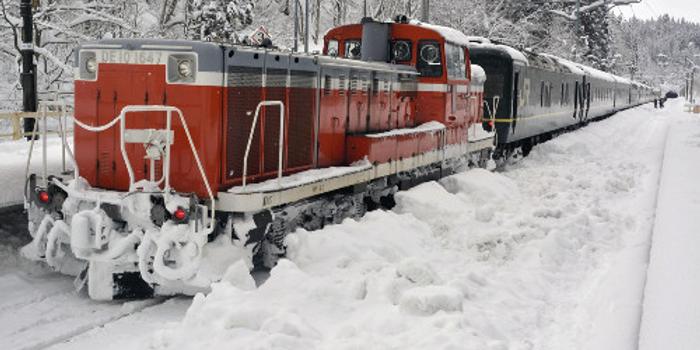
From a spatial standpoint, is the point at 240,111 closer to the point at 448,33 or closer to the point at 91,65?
the point at 91,65

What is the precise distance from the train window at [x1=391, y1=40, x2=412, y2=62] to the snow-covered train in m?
2.32

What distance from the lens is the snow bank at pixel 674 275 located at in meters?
4.77

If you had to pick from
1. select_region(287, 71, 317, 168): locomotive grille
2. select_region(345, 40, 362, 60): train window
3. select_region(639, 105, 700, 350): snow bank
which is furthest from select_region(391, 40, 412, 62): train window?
select_region(639, 105, 700, 350): snow bank

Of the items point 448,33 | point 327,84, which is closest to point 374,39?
point 448,33

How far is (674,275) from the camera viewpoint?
249 inches

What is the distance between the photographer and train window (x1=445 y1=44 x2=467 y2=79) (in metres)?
11.1

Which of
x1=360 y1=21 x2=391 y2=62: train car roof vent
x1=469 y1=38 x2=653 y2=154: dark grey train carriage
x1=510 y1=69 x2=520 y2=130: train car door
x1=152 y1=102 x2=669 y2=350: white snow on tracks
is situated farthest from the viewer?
x1=510 y1=69 x2=520 y2=130: train car door

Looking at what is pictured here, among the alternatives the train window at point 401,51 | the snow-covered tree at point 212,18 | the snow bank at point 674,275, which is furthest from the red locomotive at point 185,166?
the snow-covered tree at point 212,18

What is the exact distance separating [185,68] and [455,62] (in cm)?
634

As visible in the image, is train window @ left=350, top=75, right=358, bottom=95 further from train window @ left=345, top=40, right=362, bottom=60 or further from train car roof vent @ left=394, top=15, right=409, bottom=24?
train car roof vent @ left=394, top=15, right=409, bottom=24

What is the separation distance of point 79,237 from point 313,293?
2170 mm

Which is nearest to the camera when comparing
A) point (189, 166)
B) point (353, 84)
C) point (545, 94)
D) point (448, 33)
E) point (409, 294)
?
point (409, 294)

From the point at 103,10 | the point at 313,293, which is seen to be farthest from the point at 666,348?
the point at 103,10

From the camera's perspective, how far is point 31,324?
560 centimetres
